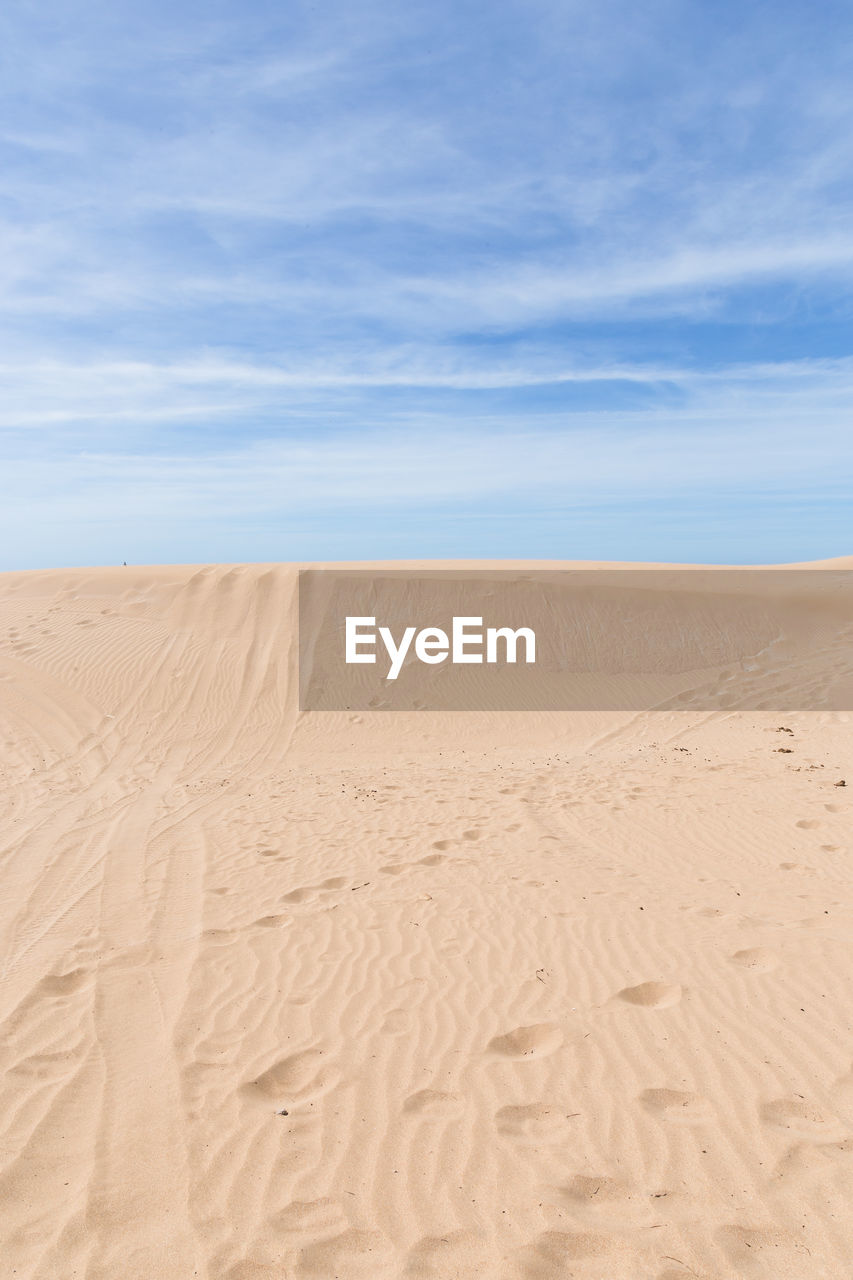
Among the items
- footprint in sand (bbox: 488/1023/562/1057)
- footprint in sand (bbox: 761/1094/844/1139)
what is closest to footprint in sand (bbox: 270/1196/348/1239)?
footprint in sand (bbox: 488/1023/562/1057)

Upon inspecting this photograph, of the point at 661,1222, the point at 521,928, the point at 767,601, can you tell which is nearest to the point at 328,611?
the point at 767,601

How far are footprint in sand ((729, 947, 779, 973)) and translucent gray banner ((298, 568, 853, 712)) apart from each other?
9.96 metres

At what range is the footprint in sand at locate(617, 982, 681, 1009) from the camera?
441cm

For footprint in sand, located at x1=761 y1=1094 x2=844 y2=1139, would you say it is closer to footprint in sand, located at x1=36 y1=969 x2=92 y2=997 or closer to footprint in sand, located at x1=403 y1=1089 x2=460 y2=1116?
footprint in sand, located at x1=403 y1=1089 x2=460 y2=1116

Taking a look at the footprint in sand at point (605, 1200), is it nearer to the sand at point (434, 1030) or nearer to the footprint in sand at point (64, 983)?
the sand at point (434, 1030)

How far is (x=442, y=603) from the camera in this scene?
59.8ft

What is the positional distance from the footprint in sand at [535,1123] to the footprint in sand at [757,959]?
5.76ft

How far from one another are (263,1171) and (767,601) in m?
18.2

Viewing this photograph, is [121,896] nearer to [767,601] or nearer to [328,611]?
[328,611]

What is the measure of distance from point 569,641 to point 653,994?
1314 centimetres

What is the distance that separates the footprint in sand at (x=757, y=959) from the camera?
4.68 metres

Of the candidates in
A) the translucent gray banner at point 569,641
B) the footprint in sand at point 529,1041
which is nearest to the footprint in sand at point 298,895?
the footprint in sand at point 529,1041

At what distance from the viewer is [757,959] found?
15.7 ft

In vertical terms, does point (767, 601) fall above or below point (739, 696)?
above
